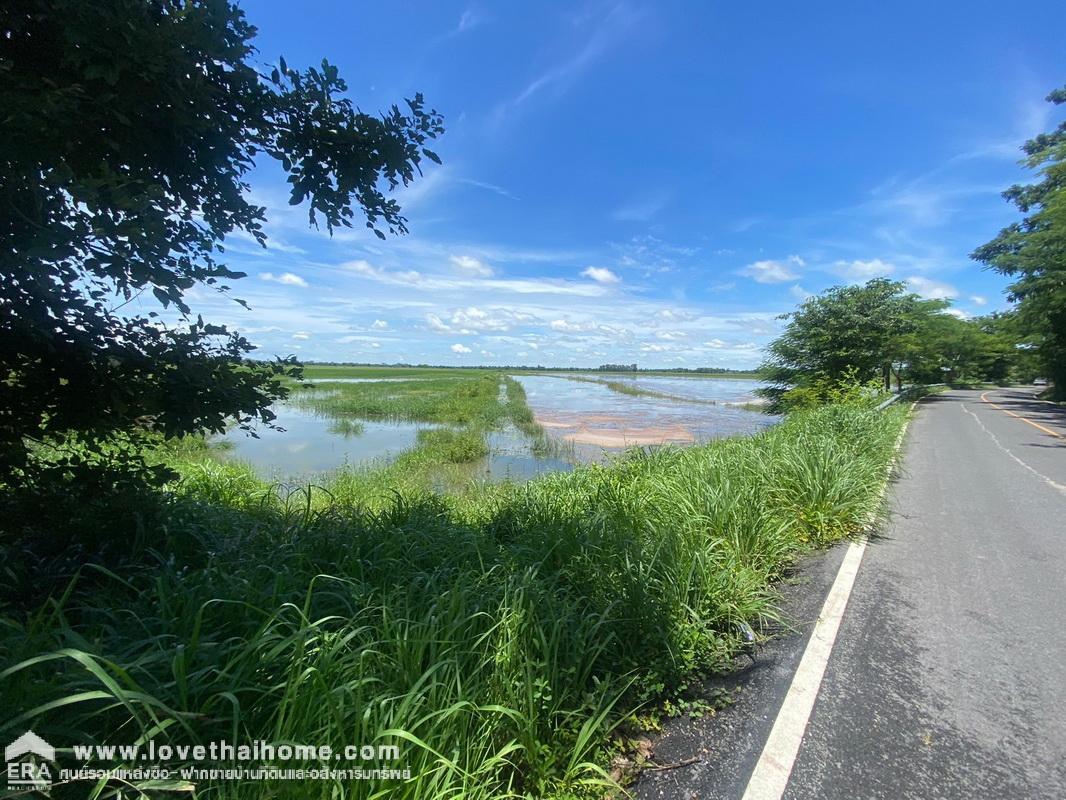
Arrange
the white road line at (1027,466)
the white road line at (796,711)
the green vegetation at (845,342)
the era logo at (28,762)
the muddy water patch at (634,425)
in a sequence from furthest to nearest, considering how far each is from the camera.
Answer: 1. the green vegetation at (845,342)
2. the muddy water patch at (634,425)
3. the white road line at (1027,466)
4. the white road line at (796,711)
5. the era logo at (28,762)

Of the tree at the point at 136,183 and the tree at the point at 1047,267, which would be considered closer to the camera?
the tree at the point at 136,183

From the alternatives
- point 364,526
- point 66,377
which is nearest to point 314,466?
point 364,526

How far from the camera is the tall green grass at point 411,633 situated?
1695mm

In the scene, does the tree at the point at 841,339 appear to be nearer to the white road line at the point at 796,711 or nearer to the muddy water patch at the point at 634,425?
the muddy water patch at the point at 634,425

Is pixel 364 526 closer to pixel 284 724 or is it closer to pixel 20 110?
pixel 284 724

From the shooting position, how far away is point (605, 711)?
2.13m

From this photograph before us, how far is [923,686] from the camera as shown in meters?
2.58

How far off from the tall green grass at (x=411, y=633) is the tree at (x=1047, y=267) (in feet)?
77.7

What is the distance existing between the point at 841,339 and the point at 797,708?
23.1 m

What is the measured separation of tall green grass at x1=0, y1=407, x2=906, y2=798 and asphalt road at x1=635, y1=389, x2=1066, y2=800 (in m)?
0.34

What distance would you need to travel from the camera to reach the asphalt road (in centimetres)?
199

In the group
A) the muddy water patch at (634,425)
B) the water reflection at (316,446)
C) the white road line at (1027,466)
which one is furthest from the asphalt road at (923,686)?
the muddy water patch at (634,425)

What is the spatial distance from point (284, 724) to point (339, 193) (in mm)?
3029

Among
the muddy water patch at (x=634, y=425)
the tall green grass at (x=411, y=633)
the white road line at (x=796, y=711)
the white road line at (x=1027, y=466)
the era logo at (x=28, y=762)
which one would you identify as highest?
the era logo at (x=28, y=762)
